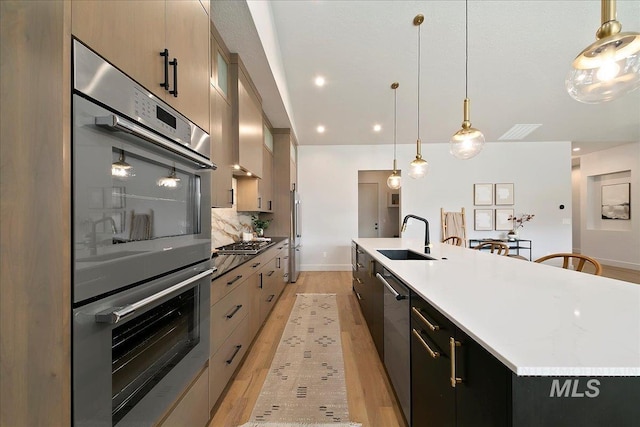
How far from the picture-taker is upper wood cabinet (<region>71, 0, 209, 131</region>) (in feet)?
2.28

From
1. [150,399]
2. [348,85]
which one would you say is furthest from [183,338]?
[348,85]

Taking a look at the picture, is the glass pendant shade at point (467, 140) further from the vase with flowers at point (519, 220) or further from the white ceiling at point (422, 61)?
the vase with flowers at point (519, 220)

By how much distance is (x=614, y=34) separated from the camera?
1.01 metres

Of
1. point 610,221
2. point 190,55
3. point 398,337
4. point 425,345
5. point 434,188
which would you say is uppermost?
point 190,55

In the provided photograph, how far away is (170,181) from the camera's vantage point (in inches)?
40.1

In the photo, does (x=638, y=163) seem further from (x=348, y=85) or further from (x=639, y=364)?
(x=639, y=364)

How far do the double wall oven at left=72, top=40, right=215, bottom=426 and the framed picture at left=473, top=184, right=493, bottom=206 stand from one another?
631 cm

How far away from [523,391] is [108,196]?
47.2 inches

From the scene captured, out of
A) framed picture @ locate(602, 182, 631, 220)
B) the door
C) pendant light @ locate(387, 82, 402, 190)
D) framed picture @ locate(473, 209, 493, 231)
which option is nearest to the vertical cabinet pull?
pendant light @ locate(387, 82, 402, 190)

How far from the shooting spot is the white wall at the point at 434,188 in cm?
591

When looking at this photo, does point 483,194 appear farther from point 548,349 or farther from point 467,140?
point 548,349

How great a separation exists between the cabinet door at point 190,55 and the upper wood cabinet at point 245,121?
1170 mm

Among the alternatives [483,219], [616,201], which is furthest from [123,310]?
[616,201]

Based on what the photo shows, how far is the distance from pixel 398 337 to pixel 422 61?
365 cm
